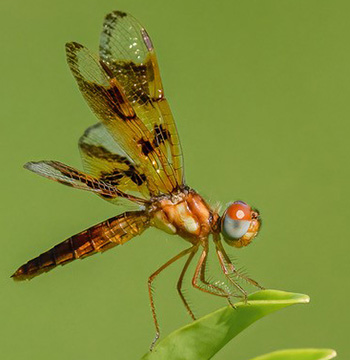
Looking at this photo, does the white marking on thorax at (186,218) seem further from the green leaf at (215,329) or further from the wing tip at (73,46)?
the green leaf at (215,329)

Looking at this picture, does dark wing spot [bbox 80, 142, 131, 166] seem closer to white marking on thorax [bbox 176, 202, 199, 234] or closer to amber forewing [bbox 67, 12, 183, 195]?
amber forewing [bbox 67, 12, 183, 195]

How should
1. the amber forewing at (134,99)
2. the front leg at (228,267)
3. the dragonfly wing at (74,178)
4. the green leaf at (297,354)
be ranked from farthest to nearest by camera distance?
the amber forewing at (134,99) < the front leg at (228,267) < the dragonfly wing at (74,178) < the green leaf at (297,354)

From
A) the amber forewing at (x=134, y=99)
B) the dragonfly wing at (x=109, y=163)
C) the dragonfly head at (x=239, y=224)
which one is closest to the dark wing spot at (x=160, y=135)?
the amber forewing at (x=134, y=99)

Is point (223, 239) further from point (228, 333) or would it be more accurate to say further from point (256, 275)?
point (256, 275)

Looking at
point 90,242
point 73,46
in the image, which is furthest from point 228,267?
point 73,46

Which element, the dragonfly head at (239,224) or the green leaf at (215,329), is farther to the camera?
the dragonfly head at (239,224)

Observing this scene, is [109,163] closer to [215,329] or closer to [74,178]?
[74,178]

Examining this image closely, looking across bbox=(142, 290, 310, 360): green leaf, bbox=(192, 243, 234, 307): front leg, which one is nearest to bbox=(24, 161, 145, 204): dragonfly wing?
bbox=(192, 243, 234, 307): front leg

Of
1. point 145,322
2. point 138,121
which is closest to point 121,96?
point 138,121

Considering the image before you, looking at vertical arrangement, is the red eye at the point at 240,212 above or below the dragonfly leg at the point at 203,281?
above
